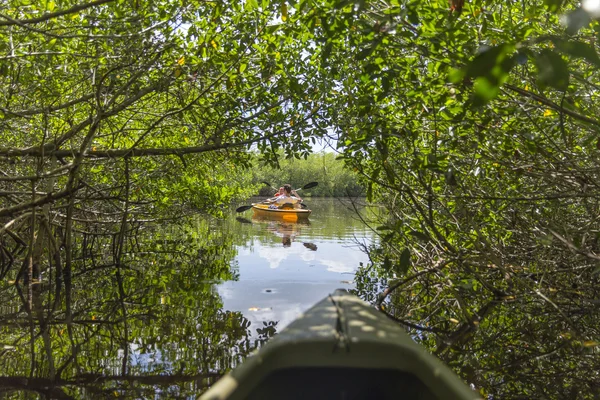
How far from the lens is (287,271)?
9.21 meters

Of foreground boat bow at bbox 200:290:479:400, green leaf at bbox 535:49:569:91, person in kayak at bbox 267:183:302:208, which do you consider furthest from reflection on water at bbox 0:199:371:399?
person in kayak at bbox 267:183:302:208

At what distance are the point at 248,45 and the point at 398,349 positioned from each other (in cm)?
437

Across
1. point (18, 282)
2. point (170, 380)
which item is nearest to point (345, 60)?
point (170, 380)

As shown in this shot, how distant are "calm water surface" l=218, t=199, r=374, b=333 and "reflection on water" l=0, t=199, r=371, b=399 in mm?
22

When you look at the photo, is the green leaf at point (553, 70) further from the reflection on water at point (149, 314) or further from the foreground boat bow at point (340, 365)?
the reflection on water at point (149, 314)

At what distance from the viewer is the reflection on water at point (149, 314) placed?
3.93 meters

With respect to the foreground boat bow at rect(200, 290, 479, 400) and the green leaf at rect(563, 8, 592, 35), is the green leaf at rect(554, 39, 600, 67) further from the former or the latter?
the foreground boat bow at rect(200, 290, 479, 400)

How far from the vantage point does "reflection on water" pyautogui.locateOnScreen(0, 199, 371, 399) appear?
3.93 metres

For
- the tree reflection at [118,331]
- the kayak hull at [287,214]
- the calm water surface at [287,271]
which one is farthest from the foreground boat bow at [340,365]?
the kayak hull at [287,214]

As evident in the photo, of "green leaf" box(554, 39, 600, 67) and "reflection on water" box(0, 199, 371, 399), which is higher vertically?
"green leaf" box(554, 39, 600, 67)

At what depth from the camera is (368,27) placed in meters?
3.28

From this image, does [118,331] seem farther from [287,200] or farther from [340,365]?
[287,200]

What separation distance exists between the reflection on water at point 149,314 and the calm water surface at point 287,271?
22 millimetres

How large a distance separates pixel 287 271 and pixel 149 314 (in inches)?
138
